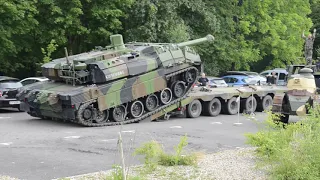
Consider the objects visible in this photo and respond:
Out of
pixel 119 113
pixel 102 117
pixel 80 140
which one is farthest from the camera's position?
pixel 119 113

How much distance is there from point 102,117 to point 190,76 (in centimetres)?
509

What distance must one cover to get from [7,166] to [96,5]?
1981 centimetres

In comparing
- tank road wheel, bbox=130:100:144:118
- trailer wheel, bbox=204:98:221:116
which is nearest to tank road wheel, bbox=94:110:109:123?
tank road wheel, bbox=130:100:144:118

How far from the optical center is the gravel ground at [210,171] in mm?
9383

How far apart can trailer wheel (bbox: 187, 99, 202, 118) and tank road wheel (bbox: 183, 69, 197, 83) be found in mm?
905

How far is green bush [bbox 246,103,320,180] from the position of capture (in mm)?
8523

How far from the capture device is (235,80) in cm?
3381

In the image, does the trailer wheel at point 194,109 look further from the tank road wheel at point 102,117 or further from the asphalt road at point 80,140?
the tank road wheel at point 102,117

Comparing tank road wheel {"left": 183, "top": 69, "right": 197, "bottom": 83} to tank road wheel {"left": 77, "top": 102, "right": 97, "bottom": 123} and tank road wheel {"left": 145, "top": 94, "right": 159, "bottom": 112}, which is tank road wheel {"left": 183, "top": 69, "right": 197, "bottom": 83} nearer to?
tank road wheel {"left": 145, "top": 94, "right": 159, "bottom": 112}

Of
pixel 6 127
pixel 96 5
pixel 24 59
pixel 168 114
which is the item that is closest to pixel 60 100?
pixel 6 127

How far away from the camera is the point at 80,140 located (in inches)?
587

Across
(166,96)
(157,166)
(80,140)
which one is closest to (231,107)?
(166,96)

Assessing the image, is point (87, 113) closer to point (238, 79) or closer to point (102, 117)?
point (102, 117)

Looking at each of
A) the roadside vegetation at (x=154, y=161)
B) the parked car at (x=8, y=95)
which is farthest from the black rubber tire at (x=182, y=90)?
the roadside vegetation at (x=154, y=161)
